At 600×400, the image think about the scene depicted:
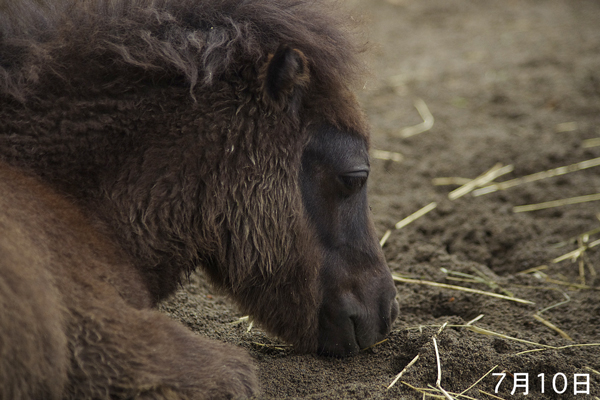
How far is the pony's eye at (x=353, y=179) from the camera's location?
9.50 ft

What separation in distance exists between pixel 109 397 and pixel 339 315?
123 centimetres

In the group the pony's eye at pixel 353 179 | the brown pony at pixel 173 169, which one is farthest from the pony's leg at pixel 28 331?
the pony's eye at pixel 353 179

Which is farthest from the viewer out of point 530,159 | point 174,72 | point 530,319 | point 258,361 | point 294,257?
point 530,159

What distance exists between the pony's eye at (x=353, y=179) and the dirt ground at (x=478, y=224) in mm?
587

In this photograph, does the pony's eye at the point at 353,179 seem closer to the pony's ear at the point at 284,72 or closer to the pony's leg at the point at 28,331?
the pony's ear at the point at 284,72

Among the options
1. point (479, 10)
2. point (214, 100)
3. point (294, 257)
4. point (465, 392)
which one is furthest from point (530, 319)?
point (479, 10)

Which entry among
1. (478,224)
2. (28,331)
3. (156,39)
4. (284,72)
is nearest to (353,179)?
(284,72)

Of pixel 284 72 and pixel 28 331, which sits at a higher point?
pixel 284 72

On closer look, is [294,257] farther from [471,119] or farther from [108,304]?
[471,119]

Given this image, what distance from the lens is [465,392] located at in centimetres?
293

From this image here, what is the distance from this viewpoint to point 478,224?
195 inches

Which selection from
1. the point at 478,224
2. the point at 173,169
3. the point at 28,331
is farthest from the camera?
the point at 478,224

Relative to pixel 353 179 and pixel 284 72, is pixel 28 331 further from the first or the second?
pixel 353 179

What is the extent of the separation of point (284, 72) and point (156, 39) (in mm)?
585
